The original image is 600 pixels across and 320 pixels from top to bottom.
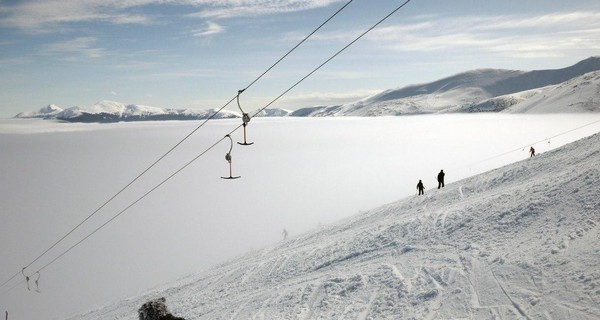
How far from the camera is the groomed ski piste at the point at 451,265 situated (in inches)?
486

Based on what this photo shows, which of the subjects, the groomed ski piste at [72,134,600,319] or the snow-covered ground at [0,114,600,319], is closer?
the groomed ski piste at [72,134,600,319]

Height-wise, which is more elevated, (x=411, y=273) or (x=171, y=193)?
(x=411, y=273)

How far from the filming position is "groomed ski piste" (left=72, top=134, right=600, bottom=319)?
12.4 metres

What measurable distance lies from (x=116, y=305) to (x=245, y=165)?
430 feet

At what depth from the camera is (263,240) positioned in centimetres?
5341

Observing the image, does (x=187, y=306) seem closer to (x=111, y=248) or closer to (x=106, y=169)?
(x=111, y=248)

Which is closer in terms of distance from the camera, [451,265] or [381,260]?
[451,265]

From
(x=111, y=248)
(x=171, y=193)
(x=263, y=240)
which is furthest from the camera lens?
(x=171, y=193)

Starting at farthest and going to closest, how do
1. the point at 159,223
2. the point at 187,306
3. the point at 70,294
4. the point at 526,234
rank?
the point at 159,223 < the point at 70,294 < the point at 187,306 < the point at 526,234

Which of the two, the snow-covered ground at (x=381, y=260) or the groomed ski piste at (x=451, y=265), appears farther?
the snow-covered ground at (x=381, y=260)

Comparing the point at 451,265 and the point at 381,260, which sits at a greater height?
the point at 451,265

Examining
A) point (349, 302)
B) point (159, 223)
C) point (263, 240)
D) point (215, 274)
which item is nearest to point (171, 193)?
point (159, 223)

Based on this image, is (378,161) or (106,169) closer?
(378,161)

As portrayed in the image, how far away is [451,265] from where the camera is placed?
50.2 ft
